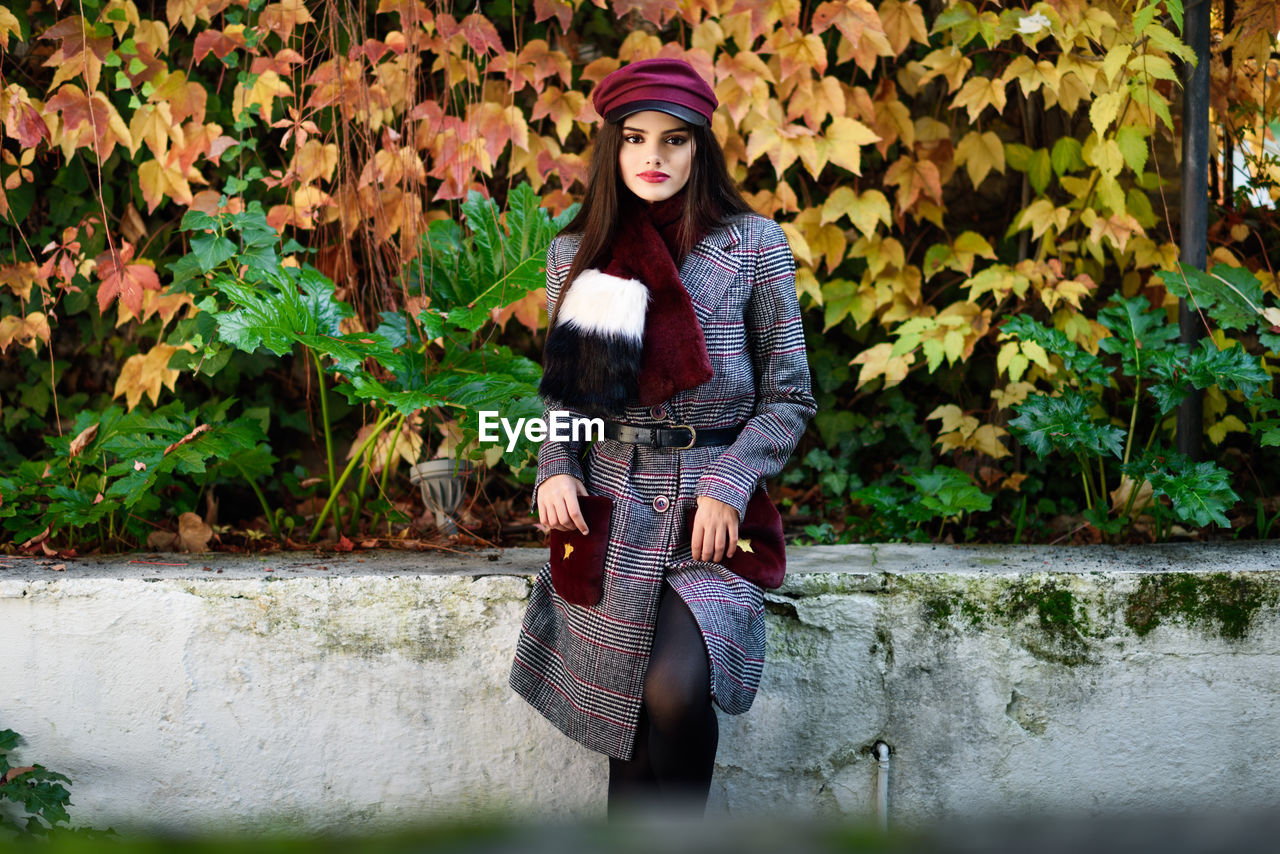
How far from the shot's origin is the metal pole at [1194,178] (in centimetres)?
259

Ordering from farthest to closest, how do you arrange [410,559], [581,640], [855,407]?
1. [855,407]
2. [410,559]
3. [581,640]

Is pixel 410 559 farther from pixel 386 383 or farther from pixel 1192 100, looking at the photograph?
pixel 1192 100

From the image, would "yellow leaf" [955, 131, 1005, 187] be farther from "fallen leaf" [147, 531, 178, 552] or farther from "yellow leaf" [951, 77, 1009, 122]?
"fallen leaf" [147, 531, 178, 552]

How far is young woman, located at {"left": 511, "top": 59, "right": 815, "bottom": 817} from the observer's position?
1793mm

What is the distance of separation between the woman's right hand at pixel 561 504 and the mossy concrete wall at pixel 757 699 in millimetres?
369

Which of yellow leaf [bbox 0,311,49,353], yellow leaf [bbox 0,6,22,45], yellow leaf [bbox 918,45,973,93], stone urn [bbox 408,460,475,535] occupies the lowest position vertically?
stone urn [bbox 408,460,475,535]

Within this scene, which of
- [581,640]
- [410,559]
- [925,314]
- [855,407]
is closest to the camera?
[581,640]

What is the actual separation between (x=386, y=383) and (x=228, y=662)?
712 mm

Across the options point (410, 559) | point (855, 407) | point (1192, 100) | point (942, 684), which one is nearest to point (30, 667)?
point (410, 559)

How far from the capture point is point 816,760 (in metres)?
2.25

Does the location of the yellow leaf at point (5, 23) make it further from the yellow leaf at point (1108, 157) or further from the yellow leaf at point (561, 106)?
the yellow leaf at point (1108, 157)

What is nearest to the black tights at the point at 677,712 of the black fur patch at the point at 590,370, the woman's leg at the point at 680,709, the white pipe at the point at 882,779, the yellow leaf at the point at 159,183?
the woman's leg at the point at 680,709

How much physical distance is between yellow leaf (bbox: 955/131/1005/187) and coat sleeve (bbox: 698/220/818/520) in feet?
3.88

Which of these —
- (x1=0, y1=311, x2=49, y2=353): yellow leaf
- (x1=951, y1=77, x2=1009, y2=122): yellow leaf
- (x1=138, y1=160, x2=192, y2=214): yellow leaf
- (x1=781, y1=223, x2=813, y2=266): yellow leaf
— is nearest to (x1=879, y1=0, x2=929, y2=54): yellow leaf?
(x1=951, y1=77, x2=1009, y2=122): yellow leaf
